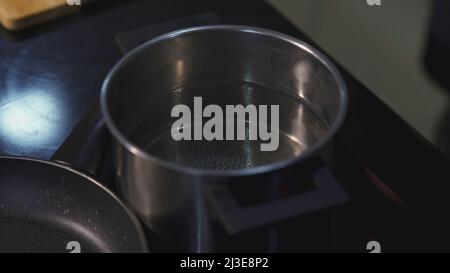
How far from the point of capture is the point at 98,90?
27.0 inches

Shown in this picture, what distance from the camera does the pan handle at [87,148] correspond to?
21.9 inches

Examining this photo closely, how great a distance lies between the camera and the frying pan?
1.79ft

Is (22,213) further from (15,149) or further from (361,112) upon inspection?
(361,112)

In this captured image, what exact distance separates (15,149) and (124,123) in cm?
15

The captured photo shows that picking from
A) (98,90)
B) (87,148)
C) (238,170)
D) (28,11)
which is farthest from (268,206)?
(28,11)

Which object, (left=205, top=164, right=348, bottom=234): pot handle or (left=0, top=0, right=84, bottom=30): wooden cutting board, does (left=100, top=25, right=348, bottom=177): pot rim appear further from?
(left=0, top=0, right=84, bottom=30): wooden cutting board

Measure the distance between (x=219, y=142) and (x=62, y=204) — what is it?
5.5 inches

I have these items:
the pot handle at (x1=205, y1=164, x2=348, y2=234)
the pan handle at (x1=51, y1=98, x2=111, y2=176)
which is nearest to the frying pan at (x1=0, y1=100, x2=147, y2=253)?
the pan handle at (x1=51, y1=98, x2=111, y2=176)

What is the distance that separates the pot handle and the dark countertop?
0.17 m

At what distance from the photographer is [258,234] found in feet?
1.50

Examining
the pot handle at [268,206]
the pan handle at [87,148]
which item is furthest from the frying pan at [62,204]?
the pot handle at [268,206]

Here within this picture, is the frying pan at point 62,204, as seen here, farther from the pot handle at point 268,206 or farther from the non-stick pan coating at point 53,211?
the pot handle at point 268,206

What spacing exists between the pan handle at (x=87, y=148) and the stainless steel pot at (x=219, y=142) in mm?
34
